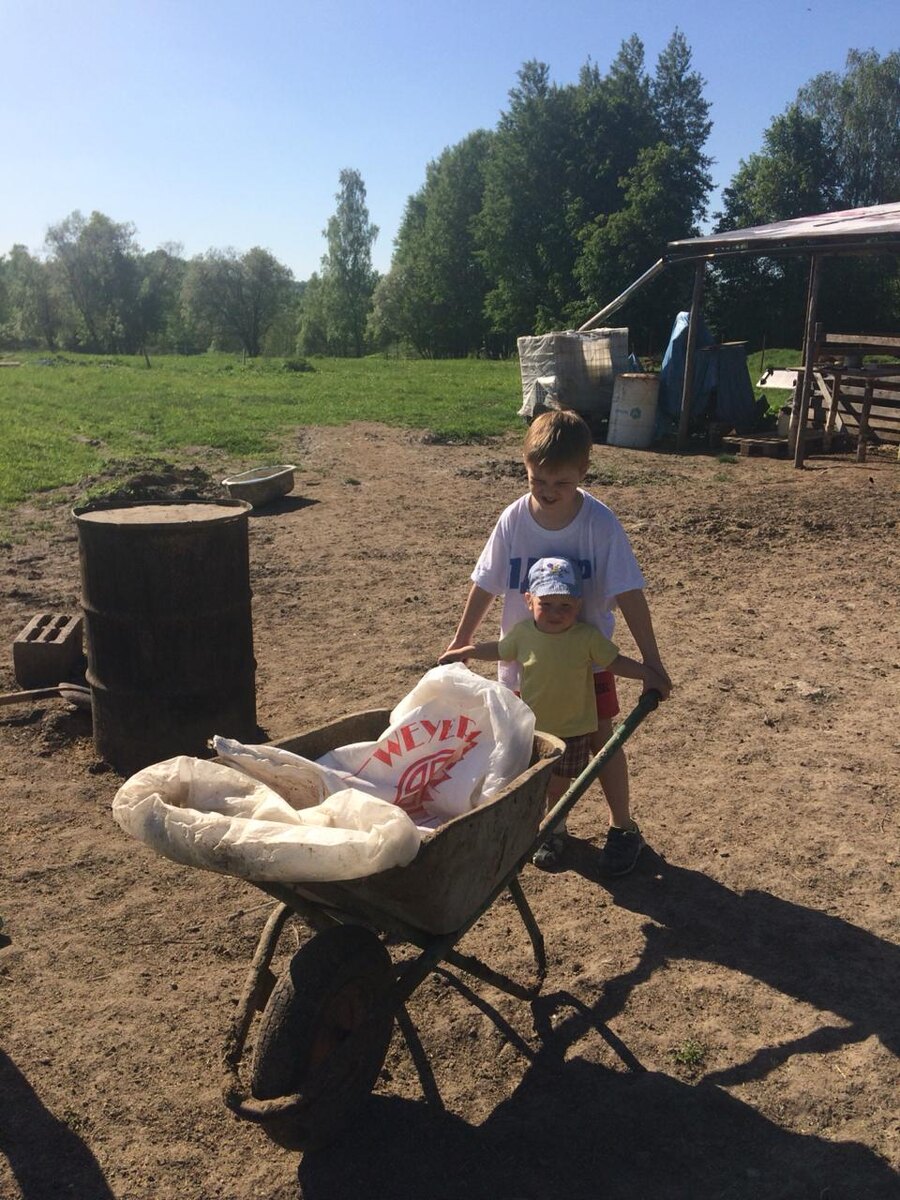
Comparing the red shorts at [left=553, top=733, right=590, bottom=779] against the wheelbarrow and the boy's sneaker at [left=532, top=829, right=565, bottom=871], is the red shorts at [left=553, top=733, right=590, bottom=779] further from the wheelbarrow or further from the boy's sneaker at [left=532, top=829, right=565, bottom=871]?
the wheelbarrow

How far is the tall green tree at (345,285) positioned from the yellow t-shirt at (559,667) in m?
73.9

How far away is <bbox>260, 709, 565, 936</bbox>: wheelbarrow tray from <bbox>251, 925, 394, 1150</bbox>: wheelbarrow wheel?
0.10 meters

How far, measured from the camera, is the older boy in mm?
3102

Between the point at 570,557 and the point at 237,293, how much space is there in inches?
3162

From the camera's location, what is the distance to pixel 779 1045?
9.21 feet

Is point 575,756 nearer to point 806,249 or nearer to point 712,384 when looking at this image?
point 806,249

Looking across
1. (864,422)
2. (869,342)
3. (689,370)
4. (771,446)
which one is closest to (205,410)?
(689,370)

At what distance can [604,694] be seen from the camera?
3.56 m

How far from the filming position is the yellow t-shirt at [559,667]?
3.26 meters


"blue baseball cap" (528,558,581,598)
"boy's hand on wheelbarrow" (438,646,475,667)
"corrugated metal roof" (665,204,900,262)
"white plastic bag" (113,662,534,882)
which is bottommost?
"white plastic bag" (113,662,534,882)

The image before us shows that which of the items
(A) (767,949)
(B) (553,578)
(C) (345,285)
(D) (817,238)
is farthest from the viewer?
(C) (345,285)

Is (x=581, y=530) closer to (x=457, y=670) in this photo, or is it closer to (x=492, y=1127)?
(x=457, y=670)

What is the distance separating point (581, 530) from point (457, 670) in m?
0.74

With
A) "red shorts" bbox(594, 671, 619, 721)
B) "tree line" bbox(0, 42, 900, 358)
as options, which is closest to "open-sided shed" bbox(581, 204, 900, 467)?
"red shorts" bbox(594, 671, 619, 721)
